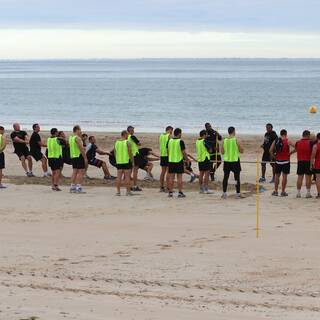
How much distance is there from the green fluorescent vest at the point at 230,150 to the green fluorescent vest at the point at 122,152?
2.05m

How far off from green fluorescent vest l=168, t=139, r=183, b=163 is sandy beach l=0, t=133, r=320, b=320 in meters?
0.84

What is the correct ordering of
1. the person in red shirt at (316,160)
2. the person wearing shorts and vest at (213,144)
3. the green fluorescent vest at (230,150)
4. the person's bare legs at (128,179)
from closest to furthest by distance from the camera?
1. the person in red shirt at (316,160)
2. the green fluorescent vest at (230,150)
3. the person's bare legs at (128,179)
4. the person wearing shorts and vest at (213,144)

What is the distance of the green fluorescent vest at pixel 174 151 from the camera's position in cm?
1834

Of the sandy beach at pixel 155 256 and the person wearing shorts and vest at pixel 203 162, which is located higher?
the person wearing shorts and vest at pixel 203 162

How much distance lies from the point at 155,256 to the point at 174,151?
6071mm

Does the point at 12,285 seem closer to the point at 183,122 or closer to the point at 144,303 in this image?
the point at 144,303

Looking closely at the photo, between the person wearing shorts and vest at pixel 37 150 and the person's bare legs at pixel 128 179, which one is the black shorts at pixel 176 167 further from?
the person wearing shorts and vest at pixel 37 150

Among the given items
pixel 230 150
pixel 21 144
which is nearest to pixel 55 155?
pixel 21 144

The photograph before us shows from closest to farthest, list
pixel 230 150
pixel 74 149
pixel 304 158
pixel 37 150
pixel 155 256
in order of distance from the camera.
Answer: pixel 155 256, pixel 230 150, pixel 304 158, pixel 74 149, pixel 37 150

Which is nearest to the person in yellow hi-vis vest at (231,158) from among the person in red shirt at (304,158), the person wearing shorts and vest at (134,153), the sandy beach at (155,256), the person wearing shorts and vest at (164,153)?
the sandy beach at (155,256)

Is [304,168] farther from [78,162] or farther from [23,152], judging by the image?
[23,152]

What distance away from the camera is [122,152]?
18.7 metres

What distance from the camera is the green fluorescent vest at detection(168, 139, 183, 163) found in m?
18.3

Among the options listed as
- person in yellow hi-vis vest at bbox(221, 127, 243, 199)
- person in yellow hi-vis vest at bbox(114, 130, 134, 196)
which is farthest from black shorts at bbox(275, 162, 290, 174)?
person in yellow hi-vis vest at bbox(114, 130, 134, 196)
